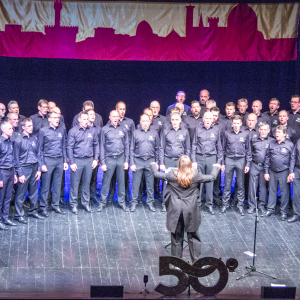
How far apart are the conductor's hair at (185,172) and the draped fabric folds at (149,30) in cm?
480

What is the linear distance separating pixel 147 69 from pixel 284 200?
4458 mm

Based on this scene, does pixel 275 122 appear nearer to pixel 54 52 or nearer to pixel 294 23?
pixel 294 23

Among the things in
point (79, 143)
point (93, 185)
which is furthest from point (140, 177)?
point (79, 143)

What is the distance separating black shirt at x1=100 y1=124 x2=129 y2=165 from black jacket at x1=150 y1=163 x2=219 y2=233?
2242 millimetres

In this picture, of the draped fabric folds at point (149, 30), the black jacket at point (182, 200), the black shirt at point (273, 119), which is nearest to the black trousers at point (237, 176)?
the black shirt at point (273, 119)

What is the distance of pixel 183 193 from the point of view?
16.3 ft

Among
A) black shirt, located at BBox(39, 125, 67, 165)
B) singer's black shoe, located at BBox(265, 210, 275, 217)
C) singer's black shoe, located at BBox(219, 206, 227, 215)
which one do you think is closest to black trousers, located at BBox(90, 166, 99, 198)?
black shirt, located at BBox(39, 125, 67, 165)

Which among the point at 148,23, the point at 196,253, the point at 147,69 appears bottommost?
the point at 196,253

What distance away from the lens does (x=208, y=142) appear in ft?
23.7

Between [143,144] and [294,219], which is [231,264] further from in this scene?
[143,144]

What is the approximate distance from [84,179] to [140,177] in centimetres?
89

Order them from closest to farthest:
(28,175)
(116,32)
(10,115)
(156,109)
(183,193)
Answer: (183,193) < (28,175) < (10,115) < (156,109) < (116,32)

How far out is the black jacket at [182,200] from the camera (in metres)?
4.96

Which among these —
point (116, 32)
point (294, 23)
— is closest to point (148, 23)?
point (116, 32)
